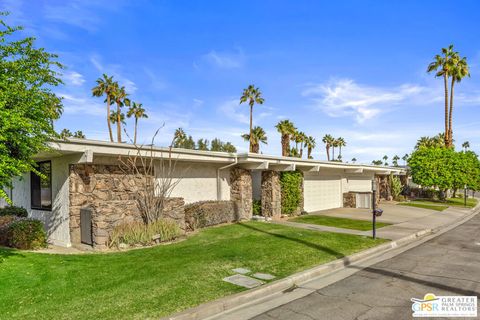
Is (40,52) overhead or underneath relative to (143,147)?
overhead

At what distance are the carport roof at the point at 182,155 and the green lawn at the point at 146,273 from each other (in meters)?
3.44

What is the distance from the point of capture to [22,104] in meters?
7.66

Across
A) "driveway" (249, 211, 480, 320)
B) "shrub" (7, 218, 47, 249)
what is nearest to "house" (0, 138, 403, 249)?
"shrub" (7, 218, 47, 249)

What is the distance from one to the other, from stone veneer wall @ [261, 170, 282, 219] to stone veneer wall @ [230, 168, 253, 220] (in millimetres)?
969

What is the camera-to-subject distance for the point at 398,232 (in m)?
13.9

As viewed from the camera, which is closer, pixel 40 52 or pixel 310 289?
pixel 310 289

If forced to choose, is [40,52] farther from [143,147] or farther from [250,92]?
[250,92]

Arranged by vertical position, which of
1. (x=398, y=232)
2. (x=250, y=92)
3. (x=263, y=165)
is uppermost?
(x=250, y=92)

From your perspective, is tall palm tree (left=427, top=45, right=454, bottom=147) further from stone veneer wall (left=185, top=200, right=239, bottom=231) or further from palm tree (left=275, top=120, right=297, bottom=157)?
stone veneer wall (left=185, top=200, right=239, bottom=231)

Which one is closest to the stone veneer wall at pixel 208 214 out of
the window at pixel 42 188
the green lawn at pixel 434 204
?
the window at pixel 42 188

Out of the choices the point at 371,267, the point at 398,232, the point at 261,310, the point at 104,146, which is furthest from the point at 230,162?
the point at 261,310

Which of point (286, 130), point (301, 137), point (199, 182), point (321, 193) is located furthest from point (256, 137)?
point (199, 182)

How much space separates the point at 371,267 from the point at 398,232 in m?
6.10

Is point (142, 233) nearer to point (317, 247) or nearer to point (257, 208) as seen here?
point (317, 247)
